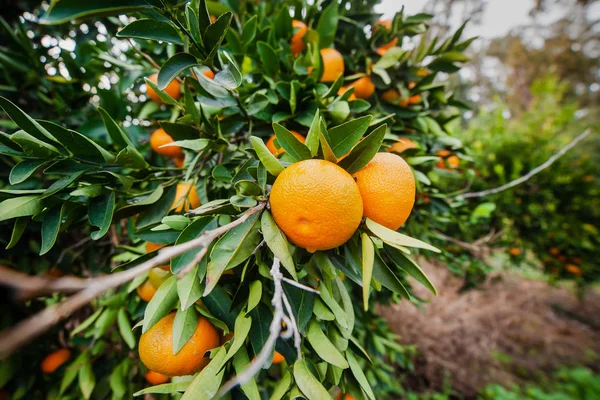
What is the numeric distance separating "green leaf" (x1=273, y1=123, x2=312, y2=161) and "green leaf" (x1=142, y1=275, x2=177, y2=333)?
38 cm

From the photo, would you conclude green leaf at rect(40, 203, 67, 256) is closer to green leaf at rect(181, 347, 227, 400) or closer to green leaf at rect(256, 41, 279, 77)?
green leaf at rect(181, 347, 227, 400)

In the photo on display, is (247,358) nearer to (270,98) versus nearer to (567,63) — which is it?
(270,98)

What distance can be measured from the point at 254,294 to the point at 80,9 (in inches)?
24.4

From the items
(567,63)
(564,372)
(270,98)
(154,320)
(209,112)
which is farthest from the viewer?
(567,63)

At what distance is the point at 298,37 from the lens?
3.41 feet

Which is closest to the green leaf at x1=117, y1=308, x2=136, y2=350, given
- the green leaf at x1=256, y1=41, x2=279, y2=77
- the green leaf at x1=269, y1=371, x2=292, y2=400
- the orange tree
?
the orange tree

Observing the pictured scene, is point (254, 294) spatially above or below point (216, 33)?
below

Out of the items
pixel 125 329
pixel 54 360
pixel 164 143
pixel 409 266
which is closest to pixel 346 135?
pixel 409 266

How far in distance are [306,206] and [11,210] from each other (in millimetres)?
629

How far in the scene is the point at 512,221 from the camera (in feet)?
7.64

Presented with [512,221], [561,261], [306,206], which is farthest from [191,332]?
[561,261]

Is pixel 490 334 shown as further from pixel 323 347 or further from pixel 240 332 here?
pixel 240 332

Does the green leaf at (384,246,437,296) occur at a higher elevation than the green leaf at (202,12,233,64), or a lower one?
lower

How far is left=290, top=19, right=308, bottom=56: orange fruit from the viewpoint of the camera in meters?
1.03
